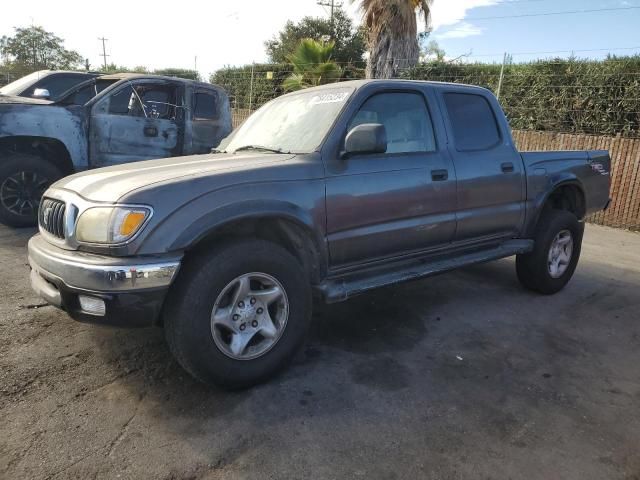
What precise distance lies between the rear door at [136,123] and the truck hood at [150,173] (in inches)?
151

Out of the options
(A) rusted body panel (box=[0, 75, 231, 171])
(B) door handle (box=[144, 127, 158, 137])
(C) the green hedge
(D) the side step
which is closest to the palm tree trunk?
(C) the green hedge

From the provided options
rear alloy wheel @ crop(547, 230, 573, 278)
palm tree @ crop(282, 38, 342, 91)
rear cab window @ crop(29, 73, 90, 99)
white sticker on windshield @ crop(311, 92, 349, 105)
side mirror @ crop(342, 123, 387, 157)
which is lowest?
rear alloy wheel @ crop(547, 230, 573, 278)

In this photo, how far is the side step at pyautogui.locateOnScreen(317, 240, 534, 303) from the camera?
3250 millimetres

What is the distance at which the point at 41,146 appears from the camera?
6.52m

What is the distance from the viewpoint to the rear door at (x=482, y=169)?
3.99m

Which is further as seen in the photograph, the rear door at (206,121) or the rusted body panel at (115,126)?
the rear door at (206,121)

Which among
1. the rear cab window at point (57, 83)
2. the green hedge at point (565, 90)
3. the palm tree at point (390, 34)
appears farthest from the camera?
the palm tree at point (390, 34)

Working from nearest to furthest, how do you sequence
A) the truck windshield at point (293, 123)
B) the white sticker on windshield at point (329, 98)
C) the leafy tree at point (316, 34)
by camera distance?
1. the truck windshield at point (293, 123)
2. the white sticker on windshield at point (329, 98)
3. the leafy tree at point (316, 34)

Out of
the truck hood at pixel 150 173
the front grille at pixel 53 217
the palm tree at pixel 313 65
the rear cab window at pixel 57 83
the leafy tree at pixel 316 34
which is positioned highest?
the leafy tree at pixel 316 34

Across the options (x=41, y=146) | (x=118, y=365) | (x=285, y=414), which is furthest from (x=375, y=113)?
(x=41, y=146)

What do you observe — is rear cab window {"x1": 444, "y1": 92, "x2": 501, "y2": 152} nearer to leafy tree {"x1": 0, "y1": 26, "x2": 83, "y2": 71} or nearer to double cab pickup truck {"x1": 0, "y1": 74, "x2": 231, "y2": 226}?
double cab pickup truck {"x1": 0, "y1": 74, "x2": 231, "y2": 226}

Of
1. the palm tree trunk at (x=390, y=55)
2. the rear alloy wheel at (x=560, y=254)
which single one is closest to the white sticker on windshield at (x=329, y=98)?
the rear alloy wheel at (x=560, y=254)

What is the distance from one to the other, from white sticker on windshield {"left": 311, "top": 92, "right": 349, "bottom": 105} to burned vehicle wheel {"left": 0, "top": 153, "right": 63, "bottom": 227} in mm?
4233

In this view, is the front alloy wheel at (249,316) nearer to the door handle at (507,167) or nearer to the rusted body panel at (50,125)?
the door handle at (507,167)
